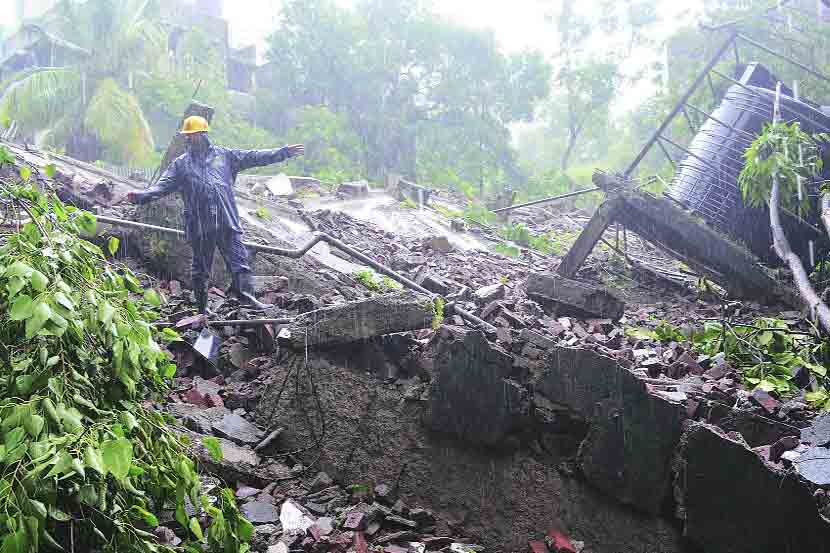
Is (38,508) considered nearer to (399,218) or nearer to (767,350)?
(767,350)

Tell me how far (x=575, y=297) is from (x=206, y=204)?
3817 mm

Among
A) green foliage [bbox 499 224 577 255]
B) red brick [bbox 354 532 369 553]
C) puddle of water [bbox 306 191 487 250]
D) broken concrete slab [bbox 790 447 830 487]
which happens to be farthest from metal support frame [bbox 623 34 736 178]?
red brick [bbox 354 532 369 553]

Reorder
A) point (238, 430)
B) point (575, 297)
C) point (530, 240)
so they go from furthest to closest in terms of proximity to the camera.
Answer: point (530, 240)
point (575, 297)
point (238, 430)

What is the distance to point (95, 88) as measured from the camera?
2108 cm

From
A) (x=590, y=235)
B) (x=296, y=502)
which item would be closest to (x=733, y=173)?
(x=590, y=235)

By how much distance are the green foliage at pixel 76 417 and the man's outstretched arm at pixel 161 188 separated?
306 cm

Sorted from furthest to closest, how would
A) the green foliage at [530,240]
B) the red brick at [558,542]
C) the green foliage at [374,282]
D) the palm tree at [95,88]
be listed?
the palm tree at [95,88], the green foliage at [530,240], the green foliage at [374,282], the red brick at [558,542]

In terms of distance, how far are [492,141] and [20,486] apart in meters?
26.1

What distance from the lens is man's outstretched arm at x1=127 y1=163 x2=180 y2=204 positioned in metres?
5.77

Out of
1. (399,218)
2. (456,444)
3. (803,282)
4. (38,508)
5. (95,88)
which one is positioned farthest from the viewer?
(95,88)

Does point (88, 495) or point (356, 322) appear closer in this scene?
point (88, 495)

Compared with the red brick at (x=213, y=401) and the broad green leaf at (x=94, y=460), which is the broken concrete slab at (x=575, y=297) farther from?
the broad green leaf at (x=94, y=460)

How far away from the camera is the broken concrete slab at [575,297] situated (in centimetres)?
688

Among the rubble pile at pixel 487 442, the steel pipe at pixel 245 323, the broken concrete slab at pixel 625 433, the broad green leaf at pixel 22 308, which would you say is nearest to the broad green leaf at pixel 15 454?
the broad green leaf at pixel 22 308
